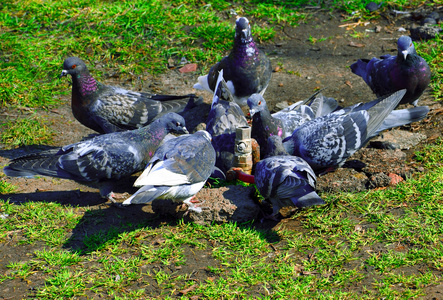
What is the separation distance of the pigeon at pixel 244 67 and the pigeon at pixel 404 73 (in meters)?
1.52

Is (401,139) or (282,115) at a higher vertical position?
(282,115)

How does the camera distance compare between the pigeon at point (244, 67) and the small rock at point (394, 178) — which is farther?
the pigeon at point (244, 67)

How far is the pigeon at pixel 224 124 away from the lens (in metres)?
5.26

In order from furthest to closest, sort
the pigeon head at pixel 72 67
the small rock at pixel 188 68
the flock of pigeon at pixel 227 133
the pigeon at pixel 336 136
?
the small rock at pixel 188 68
the pigeon head at pixel 72 67
the pigeon at pixel 336 136
the flock of pigeon at pixel 227 133

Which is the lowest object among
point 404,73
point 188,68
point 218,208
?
point 218,208

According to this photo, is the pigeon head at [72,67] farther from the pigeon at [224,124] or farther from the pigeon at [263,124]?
the pigeon at [263,124]

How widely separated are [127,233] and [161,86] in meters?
3.32

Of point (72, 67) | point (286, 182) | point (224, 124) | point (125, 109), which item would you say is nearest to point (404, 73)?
point (224, 124)

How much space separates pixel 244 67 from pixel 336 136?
1.88 m

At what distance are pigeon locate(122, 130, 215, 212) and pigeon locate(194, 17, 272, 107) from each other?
1743 millimetres

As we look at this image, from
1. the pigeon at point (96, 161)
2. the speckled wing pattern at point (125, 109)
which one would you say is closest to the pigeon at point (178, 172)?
the pigeon at point (96, 161)

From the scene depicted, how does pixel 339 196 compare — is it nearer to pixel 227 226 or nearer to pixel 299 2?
pixel 227 226

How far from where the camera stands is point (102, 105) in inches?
224

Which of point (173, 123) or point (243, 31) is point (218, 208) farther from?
point (243, 31)
